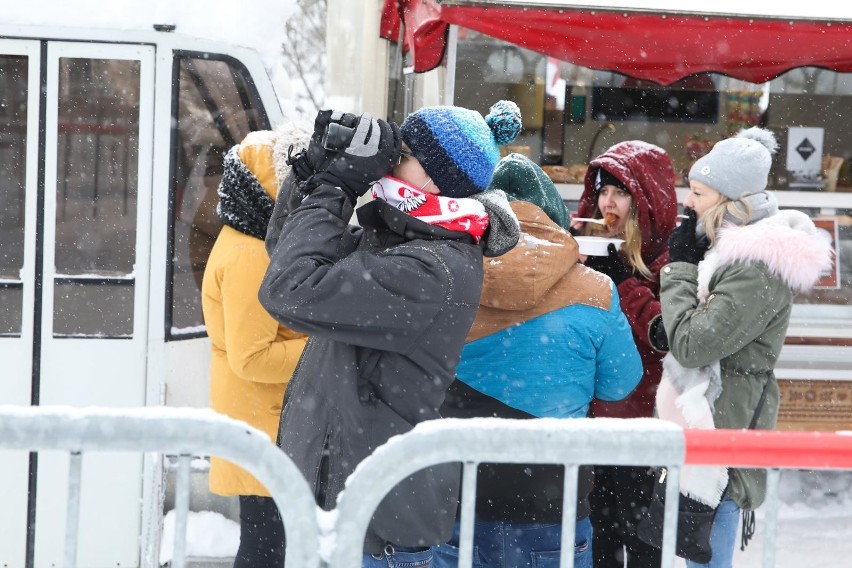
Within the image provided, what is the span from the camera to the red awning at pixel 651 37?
430 cm

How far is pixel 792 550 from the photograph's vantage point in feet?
15.6

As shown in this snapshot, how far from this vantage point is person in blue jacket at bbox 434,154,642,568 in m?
2.63

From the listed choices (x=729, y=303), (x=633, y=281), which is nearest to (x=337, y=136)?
(x=729, y=303)

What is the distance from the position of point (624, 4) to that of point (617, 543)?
2.43m

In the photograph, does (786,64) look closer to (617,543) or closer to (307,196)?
(617,543)

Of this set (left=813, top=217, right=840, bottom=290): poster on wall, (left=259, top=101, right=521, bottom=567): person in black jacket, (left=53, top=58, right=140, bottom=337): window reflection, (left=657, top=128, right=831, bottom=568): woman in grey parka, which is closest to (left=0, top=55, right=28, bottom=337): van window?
(left=53, top=58, right=140, bottom=337): window reflection

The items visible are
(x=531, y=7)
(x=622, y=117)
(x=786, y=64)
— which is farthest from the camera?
(x=622, y=117)

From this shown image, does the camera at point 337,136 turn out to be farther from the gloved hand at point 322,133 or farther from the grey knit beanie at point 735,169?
the grey knit beanie at point 735,169

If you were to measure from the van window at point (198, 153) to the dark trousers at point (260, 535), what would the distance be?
1.10m

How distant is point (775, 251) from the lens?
9.41 feet

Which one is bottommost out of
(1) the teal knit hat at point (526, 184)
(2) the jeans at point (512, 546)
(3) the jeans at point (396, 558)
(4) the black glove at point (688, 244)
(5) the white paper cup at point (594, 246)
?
(2) the jeans at point (512, 546)

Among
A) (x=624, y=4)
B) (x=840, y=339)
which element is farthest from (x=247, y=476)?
(x=840, y=339)

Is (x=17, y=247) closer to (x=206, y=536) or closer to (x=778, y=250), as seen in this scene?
(x=206, y=536)

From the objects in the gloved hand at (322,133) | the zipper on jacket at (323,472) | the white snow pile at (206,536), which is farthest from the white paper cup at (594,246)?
the white snow pile at (206,536)
